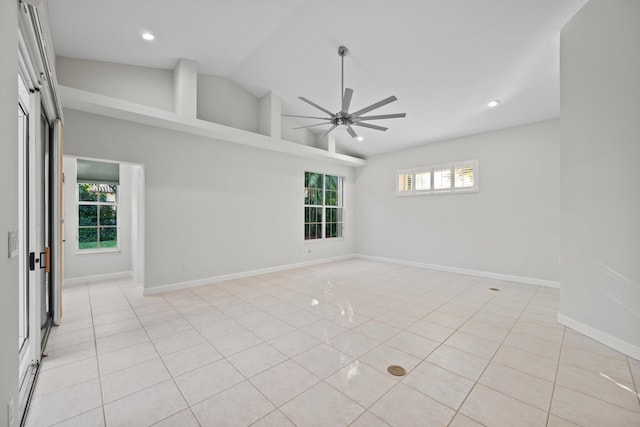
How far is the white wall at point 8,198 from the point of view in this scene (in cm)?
123

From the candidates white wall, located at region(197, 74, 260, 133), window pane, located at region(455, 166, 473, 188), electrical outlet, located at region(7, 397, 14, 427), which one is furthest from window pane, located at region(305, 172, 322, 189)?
electrical outlet, located at region(7, 397, 14, 427)

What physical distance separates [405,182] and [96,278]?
6913 millimetres

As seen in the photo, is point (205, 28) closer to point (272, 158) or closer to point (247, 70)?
point (247, 70)

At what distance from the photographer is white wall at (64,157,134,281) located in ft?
16.1

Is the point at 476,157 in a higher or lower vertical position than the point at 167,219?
higher

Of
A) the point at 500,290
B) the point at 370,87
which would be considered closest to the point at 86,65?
the point at 370,87

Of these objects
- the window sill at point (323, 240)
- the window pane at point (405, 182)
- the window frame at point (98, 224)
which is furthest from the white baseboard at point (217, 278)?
the window pane at point (405, 182)

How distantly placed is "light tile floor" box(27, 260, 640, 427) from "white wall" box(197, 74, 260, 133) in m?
3.21

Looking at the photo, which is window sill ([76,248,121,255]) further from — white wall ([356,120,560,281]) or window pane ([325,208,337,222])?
white wall ([356,120,560,281])

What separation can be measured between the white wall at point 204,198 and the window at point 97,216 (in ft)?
6.00

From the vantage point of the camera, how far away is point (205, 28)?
140 inches

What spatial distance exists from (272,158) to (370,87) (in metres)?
2.49

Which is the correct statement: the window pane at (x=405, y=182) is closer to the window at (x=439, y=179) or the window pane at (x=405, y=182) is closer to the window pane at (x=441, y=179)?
the window at (x=439, y=179)

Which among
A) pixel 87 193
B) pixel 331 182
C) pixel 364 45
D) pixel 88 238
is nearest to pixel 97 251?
pixel 88 238
